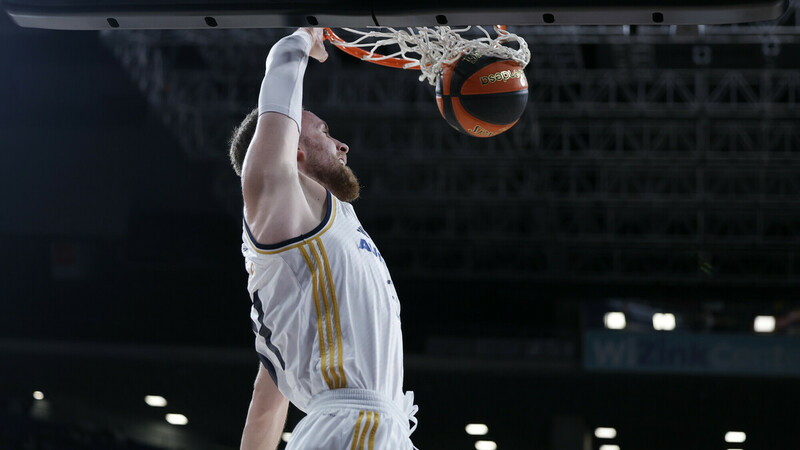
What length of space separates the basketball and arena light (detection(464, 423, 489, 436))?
9.28 metres

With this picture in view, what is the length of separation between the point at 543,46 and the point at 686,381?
4.80 m

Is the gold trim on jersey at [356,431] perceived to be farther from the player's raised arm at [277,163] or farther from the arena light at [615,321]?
the arena light at [615,321]

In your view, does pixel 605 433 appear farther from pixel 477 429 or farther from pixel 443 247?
pixel 443 247

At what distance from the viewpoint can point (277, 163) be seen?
198 centimetres

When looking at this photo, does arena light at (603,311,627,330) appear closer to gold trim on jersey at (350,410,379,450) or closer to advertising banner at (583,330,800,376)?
advertising banner at (583,330,800,376)

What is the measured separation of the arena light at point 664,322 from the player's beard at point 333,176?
9545 millimetres

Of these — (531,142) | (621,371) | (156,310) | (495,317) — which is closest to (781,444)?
(621,371)

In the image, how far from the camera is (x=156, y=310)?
476 inches

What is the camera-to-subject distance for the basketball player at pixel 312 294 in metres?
1.99

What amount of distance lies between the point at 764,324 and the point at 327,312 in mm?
10221

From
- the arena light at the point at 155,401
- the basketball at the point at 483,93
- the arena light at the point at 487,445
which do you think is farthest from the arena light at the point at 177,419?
the basketball at the point at 483,93

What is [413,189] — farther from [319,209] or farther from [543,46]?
[319,209]

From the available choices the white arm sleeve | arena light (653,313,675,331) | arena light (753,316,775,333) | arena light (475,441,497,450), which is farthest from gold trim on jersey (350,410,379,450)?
arena light (753,316,775,333)

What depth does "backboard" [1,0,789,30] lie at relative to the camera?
137cm
